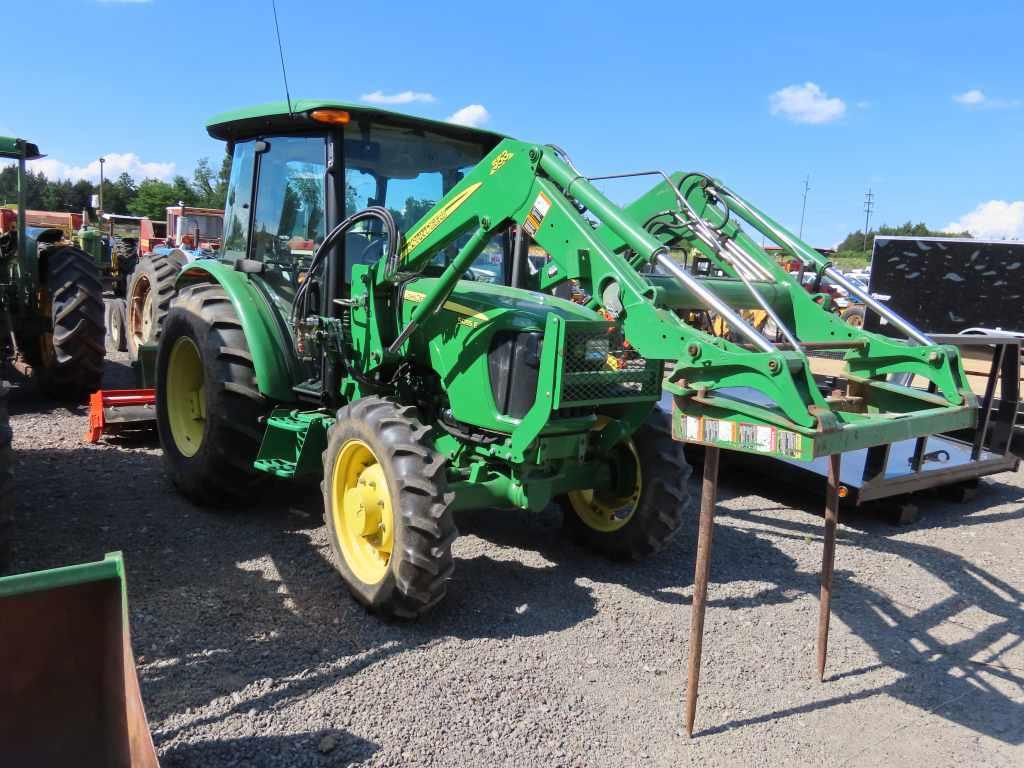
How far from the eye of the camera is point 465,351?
3984 millimetres

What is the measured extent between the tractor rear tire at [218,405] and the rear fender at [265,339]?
11cm

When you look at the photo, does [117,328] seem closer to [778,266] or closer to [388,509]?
[388,509]

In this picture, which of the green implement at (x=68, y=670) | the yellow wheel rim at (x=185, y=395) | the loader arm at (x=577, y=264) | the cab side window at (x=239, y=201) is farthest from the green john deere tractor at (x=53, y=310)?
the green implement at (x=68, y=670)

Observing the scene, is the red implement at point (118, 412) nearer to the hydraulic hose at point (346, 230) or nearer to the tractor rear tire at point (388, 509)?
the hydraulic hose at point (346, 230)

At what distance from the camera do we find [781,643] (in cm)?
383

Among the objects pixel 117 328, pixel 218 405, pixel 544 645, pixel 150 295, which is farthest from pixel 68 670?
pixel 117 328

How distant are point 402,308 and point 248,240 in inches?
62.1

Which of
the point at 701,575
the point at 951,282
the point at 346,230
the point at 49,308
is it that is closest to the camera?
the point at 701,575

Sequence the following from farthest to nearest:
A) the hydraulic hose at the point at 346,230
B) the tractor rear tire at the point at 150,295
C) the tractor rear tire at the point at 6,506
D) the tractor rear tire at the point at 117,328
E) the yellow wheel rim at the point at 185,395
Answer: the tractor rear tire at the point at 117,328 → the tractor rear tire at the point at 150,295 → the yellow wheel rim at the point at 185,395 → the hydraulic hose at the point at 346,230 → the tractor rear tire at the point at 6,506

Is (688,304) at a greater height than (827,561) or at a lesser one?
greater

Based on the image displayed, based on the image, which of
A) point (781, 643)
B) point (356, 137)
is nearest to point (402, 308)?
point (356, 137)

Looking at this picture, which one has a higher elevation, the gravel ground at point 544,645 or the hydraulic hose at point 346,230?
the hydraulic hose at point 346,230

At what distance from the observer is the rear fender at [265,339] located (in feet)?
15.2

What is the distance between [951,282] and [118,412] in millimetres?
8912
